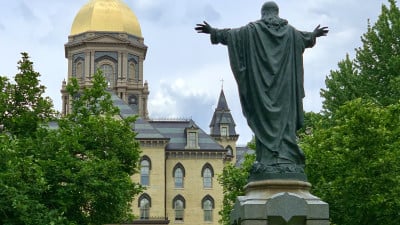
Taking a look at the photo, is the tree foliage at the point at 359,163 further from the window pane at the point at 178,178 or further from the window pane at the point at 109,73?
the window pane at the point at 109,73

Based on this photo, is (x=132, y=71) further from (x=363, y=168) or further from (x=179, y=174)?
(x=363, y=168)

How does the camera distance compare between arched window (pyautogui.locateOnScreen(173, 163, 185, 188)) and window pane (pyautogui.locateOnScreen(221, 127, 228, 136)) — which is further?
window pane (pyautogui.locateOnScreen(221, 127, 228, 136))

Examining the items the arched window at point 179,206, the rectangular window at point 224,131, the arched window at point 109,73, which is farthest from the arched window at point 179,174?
the arched window at point 109,73

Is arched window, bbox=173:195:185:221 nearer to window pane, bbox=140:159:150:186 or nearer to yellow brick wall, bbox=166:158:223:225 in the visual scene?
yellow brick wall, bbox=166:158:223:225

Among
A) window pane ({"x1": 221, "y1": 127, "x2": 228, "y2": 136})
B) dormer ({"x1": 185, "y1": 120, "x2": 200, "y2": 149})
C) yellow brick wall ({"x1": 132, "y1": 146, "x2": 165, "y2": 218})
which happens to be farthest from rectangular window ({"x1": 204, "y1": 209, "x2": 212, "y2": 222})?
window pane ({"x1": 221, "y1": 127, "x2": 228, "y2": 136})

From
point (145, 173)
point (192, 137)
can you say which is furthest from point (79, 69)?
point (145, 173)

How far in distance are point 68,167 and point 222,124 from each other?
68.7 m

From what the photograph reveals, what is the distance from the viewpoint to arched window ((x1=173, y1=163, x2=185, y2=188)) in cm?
8425

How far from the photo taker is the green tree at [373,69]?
128ft

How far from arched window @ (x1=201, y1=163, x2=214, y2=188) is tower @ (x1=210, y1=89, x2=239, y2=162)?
12.2 meters

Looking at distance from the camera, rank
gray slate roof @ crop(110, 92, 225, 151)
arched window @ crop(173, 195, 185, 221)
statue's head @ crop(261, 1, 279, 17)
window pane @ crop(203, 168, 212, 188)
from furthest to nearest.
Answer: window pane @ crop(203, 168, 212, 188) < arched window @ crop(173, 195, 185, 221) < gray slate roof @ crop(110, 92, 225, 151) < statue's head @ crop(261, 1, 279, 17)

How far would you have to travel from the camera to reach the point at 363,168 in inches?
1190

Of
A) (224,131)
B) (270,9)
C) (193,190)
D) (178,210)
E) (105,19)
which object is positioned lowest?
(270,9)

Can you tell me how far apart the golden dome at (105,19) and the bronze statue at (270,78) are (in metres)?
101
